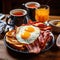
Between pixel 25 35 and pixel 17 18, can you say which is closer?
pixel 25 35

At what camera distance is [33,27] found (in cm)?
122

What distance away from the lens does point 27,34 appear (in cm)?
114

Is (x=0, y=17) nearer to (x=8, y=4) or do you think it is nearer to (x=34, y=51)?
(x=34, y=51)

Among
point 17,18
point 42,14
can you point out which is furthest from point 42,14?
point 17,18

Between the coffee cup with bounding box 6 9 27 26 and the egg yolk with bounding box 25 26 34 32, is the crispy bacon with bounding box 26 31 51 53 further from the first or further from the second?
the coffee cup with bounding box 6 9 27 26

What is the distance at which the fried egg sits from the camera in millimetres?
1118

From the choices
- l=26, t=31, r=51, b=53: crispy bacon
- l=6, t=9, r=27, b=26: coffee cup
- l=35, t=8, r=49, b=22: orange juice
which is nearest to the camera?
l=26, t=31, r=51, b=53: crispy bacon

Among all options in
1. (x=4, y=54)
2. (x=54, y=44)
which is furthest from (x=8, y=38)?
(x=54, y=44)

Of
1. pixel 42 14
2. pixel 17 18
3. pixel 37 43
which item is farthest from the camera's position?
pixel 42 14

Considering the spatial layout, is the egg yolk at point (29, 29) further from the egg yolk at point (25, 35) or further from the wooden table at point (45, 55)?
the wooden table at point (45, 55)

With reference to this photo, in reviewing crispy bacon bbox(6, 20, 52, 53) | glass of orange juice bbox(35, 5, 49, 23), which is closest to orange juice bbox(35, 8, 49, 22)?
glass of orange juice bbox(35, 5, 49, 23)

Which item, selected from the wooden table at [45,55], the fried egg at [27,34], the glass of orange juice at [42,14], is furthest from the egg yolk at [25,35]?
the glass of orange juice at [42,14]

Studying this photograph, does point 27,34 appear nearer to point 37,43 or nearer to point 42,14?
point 37,43

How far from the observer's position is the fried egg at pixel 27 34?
1.12 meters
